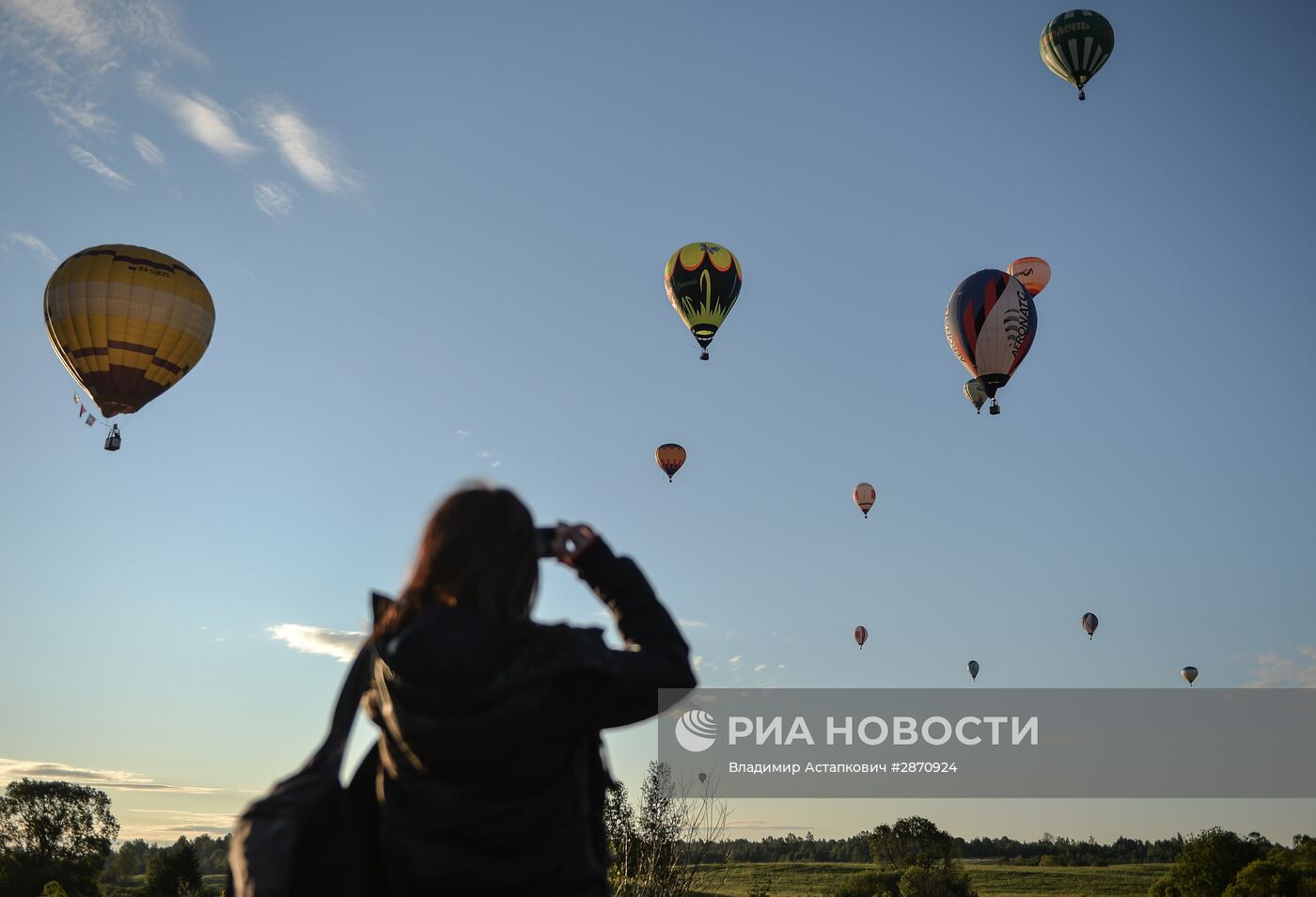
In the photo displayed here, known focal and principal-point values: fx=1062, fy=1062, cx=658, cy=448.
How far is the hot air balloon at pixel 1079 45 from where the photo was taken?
36.0 metres

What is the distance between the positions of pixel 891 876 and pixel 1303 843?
31.1 meters

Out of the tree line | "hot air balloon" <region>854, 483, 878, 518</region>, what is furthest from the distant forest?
"hot air balloon" <region>854, 483, 878, 518</region>

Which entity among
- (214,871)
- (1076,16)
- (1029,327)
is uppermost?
(1076,16)

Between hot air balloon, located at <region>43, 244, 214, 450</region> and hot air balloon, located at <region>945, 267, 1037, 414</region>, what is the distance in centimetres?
2226

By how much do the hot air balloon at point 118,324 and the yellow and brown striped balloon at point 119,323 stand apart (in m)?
0.02

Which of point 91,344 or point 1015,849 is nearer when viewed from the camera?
point 91,344

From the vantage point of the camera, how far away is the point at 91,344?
89.2 feet

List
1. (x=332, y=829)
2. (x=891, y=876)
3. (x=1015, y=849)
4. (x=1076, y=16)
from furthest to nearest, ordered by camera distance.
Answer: (x=1015, y=849) → (x=891, y=876) → (x=1076, y=16) → (x=332, y=829)

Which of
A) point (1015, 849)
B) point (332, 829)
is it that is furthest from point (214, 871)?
point (332, 829)

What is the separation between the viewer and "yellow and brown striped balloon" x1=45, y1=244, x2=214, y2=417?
27.3 metres

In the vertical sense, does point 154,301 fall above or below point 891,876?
above

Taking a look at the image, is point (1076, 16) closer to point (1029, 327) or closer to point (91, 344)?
point (1029, 327)

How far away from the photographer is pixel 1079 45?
35.9m

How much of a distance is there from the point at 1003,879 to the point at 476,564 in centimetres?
10162
